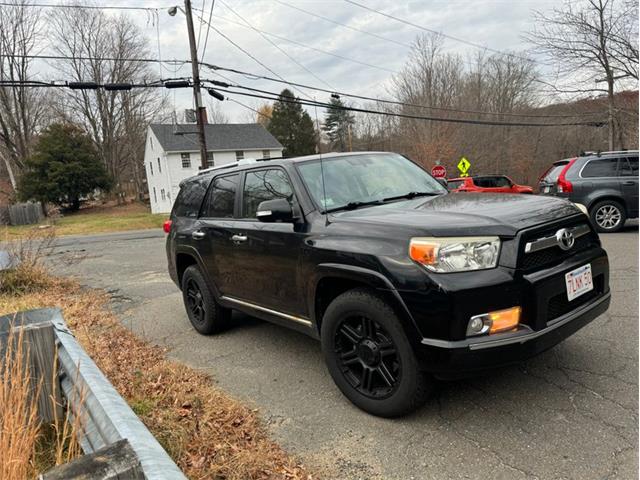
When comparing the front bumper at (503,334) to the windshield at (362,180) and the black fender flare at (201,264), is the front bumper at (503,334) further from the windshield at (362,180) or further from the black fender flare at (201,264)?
the black fender flare at (201,264)

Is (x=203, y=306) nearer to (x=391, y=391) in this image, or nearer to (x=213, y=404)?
(x=213, y=404)

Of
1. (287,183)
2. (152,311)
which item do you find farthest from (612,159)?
(152,311)

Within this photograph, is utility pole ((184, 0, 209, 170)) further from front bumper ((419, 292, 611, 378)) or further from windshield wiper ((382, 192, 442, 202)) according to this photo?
front bumper ((419, 292, 611, 378))

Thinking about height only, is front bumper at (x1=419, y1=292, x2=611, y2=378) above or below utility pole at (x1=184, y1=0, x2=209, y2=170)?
below

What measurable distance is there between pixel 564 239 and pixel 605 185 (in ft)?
28.2

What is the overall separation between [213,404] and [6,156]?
1952 inches

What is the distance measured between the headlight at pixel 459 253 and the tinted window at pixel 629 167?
9.34 meters

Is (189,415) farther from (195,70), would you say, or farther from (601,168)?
(195,70)

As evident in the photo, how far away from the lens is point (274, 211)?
333 cm

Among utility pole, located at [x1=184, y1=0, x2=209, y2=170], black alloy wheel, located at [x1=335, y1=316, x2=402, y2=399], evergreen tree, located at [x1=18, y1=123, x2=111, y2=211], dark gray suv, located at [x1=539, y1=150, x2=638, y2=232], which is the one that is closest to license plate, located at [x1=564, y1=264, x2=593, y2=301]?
black alloy wheel, located at [x1=335, y1=316, x2=402, y2=399]

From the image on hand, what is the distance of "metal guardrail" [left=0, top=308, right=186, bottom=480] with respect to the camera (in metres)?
1.33

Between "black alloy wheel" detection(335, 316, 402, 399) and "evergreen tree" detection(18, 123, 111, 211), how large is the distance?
3848cm

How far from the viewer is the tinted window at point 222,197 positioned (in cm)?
441

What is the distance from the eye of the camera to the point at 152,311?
250 inches
